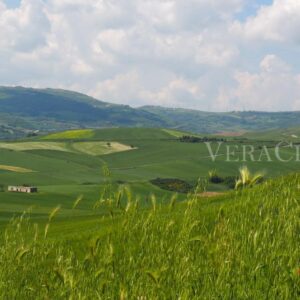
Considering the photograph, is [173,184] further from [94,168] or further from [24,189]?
[94,168]

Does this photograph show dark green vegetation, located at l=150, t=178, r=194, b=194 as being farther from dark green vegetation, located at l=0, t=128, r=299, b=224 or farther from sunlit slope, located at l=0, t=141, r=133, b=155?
sunlit slope, located at l=0, t=141, r=133, b=155

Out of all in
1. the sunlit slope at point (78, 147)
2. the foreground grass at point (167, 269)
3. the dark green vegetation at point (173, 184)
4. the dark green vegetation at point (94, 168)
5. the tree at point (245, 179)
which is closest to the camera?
the foreground grass at point (167, 269)

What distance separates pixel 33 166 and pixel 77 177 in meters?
19.1

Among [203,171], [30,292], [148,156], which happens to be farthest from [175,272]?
[148,156]

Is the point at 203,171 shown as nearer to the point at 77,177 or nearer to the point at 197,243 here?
the point at 77,177

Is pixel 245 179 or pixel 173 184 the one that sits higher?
pixel 245 179

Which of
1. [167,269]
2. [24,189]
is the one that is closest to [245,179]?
[167,269]

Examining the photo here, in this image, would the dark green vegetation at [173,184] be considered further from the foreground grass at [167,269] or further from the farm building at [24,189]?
the foreground grass at [167,269]

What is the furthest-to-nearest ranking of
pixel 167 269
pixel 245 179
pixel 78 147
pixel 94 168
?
pixel 78 147
pixel 94 168
pixel 245 179
pixel 167 269

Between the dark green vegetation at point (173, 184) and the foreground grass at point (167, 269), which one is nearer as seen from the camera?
the foreground grass at point (167, 269)

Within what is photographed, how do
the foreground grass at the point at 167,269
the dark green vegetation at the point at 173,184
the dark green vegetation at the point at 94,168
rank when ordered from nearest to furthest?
the foreground grass at the point at 167,269, the dark green vegetation at the point at 94,168, the dark green vegetation at the point at 173,184

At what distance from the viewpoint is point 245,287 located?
446cm

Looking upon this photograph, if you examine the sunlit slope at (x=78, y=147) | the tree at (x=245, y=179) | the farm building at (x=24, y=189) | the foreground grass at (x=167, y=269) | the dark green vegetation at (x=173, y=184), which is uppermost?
the tree at (x=245, y=179)

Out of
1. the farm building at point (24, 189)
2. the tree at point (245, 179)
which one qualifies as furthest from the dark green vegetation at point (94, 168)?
the tree at point (245, 179)
